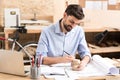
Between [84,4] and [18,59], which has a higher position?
[84,4]

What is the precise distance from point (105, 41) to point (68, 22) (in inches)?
58.6

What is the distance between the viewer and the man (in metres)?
2.18

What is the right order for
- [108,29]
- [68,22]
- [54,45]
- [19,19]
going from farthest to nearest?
[108,29] → [19,19] → [54,45] → [68,22]

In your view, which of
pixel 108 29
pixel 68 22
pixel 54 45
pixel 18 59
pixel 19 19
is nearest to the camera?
pixel 18 59

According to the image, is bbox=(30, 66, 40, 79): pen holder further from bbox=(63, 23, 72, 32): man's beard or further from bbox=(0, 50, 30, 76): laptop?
bbox=(63, 23, 72, 32): man's beard

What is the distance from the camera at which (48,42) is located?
2.36 m

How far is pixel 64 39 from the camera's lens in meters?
2.41

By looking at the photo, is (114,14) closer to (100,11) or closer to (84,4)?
(100,11)

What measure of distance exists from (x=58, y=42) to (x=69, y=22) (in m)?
0.27

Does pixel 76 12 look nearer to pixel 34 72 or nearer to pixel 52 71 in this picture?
pixel 52 71

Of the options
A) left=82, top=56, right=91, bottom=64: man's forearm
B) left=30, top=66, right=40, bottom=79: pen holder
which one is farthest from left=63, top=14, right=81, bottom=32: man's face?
left=30, top=66, right=40, bottom=79: pen holder

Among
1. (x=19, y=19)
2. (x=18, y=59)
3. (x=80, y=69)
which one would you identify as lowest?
(x=80, y=69)

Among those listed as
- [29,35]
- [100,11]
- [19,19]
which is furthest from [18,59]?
[100,11]

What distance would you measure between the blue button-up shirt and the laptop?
1.61ft
